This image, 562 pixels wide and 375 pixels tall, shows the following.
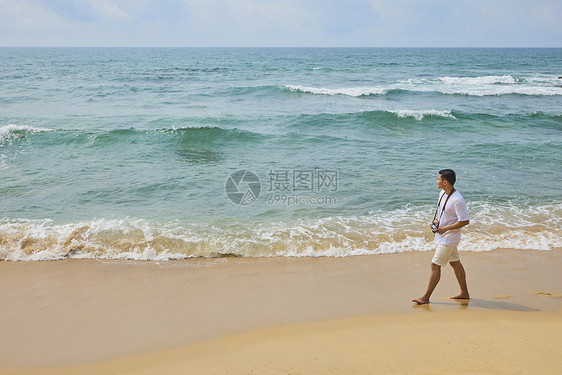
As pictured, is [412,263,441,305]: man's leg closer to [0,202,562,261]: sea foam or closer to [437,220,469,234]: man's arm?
[437,220,469,234]: man's arm

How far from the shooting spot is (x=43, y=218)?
7402 mm

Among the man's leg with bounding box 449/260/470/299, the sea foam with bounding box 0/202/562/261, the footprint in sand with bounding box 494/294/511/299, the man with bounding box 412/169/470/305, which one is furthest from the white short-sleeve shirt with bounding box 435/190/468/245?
the sea foam with bounding box 0/202/562/261

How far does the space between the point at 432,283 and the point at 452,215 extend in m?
0.86

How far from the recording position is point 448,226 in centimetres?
442

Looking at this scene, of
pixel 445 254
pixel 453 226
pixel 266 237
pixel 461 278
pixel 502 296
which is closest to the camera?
pixel 453 226

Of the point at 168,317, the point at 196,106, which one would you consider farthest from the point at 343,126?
the point at 168,317

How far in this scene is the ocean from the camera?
667 cm

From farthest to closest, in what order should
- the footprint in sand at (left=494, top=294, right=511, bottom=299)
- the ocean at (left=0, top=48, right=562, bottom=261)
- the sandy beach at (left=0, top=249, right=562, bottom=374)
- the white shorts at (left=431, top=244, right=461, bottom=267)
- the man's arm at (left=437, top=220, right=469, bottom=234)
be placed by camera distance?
the ocean at (left=0, top=48, right=562, bottom=261)
the footprint in sand at (left=494, top=294, right=511, bottom=299)
the white shorts at (left=431, top=244, right=461, bottom=267)
the man's arm at (left=437, top=220, right=469, bottom=234)
the sandy beach at (left=0, top=249, right=562, bottom=374)

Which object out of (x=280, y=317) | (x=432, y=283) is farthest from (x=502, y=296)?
(x=280, y=317)

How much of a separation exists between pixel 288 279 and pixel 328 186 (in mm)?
4310

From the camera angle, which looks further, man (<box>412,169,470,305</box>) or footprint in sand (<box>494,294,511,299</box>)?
footprint in sand (<box>494,294,511,299</box>)

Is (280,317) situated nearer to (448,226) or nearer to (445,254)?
(445,254)

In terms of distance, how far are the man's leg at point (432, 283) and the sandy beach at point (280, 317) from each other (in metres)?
0.10

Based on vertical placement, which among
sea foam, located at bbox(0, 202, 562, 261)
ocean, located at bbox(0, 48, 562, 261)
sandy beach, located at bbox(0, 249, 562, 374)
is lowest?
sandy beach, located at bbox(0, 249, 562, 374)
